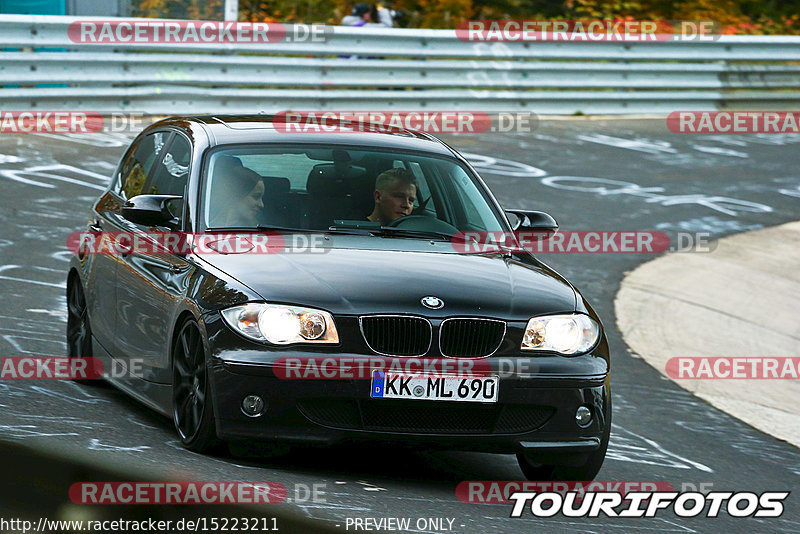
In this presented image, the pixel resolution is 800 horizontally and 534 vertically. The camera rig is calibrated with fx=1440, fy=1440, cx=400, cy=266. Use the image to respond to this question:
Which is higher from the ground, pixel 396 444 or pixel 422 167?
pixel 422 167

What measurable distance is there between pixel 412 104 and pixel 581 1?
11.4 m

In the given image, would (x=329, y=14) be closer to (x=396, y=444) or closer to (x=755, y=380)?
(x=755, y=380)

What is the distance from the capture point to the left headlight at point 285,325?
5871 mm

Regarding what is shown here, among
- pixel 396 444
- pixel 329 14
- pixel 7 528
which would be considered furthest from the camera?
pixel 329 14

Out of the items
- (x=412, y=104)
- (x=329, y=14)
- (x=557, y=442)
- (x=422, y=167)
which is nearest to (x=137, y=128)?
(x=412, y=104)

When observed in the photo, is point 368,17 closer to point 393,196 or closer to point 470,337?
point 393,196

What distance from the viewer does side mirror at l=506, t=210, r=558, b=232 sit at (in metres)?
7.70

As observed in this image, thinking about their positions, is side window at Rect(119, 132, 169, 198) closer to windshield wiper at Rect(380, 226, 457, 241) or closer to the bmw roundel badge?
windshield wiper at Rect(380, 226, 457, 241)

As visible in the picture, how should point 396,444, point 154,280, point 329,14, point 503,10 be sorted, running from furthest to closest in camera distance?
point 503,10, point 329,14, point 154,280, point 396,444

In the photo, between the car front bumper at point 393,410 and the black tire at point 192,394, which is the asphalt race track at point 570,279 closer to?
the black tire at point 192,394

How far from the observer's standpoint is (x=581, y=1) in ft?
99.1
